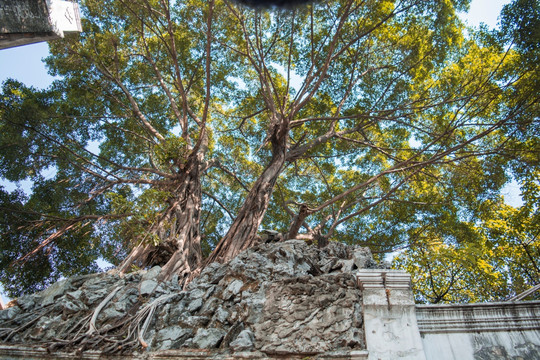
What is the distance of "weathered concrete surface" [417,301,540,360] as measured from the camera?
11.1 ft

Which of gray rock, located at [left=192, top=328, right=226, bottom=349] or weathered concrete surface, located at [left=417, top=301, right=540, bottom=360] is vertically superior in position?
gray rock, located at [left=192, top=328, right=226, bottom=349]

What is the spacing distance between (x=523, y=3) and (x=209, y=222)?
31.1 feet

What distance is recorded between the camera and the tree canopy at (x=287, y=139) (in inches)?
308

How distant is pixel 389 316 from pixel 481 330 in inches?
31.5

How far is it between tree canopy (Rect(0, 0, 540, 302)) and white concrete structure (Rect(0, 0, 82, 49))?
308cm

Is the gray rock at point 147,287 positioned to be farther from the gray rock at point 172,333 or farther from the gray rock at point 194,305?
the gray rock at point 172,333

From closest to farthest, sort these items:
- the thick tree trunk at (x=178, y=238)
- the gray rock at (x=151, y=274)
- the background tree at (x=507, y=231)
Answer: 1. the gray rock at (x=151, y=274)
2. the thick tree trunk at (x=178, y=238)
3. the background tree at (x=507, y=231)

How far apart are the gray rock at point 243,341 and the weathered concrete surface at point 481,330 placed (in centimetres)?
156

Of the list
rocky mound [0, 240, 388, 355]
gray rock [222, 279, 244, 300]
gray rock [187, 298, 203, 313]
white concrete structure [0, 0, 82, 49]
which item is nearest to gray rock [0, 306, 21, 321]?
rocky mound [0, 240, 388, 355]

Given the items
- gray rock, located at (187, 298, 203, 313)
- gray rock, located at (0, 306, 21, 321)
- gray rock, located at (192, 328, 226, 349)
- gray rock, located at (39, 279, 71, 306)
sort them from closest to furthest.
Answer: gray rock, located at (192, 328, 226, 349)
gray rock, located at (187, 298, 203, 313)
gray rock, located at (0, 306, 21, 321)
gray rock, located at (39, 279, 71, 306)

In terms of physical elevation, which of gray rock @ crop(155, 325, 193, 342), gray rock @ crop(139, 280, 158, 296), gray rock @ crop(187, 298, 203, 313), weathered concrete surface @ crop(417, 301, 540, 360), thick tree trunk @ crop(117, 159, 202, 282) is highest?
thick tree trunk @ crop(117, 159, 202, 282)

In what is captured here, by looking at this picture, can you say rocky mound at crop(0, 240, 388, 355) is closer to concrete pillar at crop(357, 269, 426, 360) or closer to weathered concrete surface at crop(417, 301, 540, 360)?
concrete pillar at crop(357, 269, 426, 360)

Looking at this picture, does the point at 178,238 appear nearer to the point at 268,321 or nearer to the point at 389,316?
the point at 268,321

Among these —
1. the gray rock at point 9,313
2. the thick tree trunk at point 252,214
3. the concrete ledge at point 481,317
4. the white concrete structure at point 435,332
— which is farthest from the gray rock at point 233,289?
the gray rock at point 9,313
